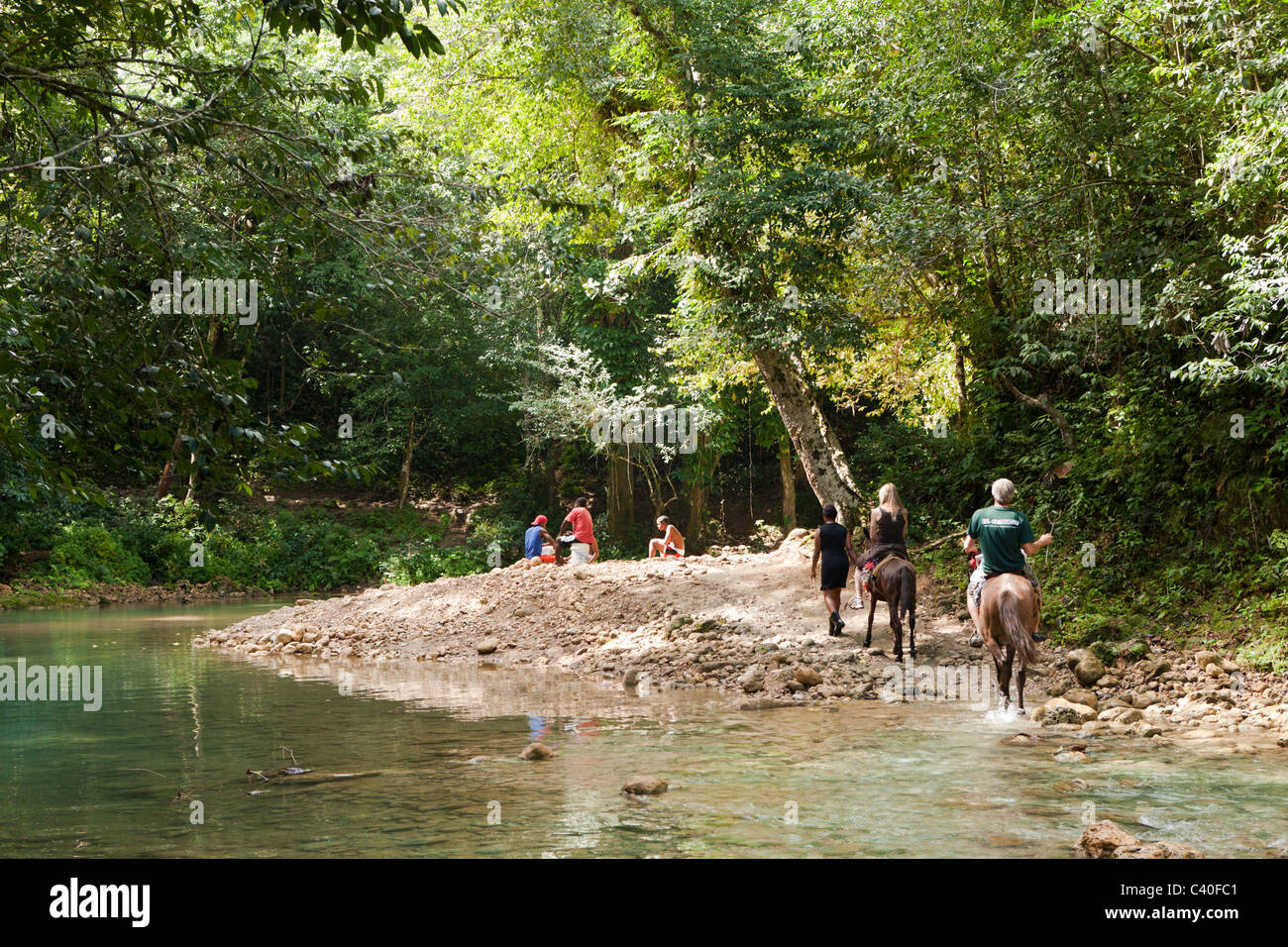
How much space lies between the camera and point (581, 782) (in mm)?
8219

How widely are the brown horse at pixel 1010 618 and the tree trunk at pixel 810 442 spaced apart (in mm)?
7687

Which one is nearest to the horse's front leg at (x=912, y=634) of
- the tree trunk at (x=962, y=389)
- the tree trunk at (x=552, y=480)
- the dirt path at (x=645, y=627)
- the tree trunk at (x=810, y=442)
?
the dirt path at (x=645, y=627)

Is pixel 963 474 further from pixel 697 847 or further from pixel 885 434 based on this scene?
pixel 697 847

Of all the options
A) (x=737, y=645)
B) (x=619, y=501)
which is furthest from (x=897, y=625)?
(x=619, y=501)

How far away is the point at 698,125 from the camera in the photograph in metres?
17.0

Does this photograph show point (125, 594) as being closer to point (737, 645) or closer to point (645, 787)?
point (737, 645)

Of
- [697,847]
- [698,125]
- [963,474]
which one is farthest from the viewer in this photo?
[963,474]

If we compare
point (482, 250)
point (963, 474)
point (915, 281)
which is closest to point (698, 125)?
point (915, 281)

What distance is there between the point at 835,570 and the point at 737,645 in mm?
1792

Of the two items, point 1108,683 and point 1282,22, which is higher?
point 1282,22

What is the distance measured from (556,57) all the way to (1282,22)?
1275cm

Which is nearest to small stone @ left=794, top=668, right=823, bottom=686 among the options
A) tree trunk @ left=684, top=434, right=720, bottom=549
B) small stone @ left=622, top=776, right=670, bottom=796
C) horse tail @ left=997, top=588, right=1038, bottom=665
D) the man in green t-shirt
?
the man in green t-shirt

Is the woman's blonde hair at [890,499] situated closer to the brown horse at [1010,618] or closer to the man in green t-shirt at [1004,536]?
the man in green t-shirt at [1004,536]
